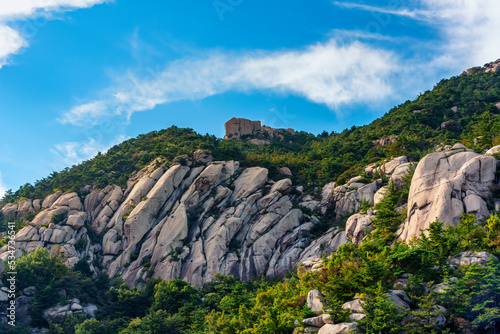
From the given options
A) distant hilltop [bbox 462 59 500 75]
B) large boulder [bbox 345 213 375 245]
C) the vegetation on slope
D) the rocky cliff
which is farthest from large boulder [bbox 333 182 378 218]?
distant hilltop [bbox 462 59 500 75]

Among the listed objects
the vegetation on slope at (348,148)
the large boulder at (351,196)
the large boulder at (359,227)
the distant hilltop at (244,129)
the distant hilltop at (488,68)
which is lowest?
the large boulder at (359,227)

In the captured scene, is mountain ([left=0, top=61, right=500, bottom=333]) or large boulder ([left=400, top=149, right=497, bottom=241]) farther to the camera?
large boulder ([left=400, top=149, right=497, bottom=241])

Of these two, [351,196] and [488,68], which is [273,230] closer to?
[351,196]

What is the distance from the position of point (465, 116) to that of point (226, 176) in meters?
29.4

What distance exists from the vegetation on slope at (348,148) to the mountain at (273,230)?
10.2 inches

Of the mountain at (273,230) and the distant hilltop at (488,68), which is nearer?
the mountain at (273,230)

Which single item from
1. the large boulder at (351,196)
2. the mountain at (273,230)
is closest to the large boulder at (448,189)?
the mountain at (273,230)

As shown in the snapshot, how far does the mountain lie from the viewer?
18578 mm

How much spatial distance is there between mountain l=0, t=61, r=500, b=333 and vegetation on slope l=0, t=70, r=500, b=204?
26 centimetres

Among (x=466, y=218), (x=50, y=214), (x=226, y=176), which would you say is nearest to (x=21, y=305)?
(x=50, y=214)

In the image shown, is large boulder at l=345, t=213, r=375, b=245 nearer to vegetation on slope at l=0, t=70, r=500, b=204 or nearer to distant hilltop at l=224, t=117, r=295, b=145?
vegetation on slope at l=0, t=70, r=500, b=204

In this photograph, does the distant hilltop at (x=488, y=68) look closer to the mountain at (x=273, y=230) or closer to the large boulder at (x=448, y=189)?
the mountain at (x=273, y=230)

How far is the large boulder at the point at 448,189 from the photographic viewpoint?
2353 cm

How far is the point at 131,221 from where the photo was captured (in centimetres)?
4212
